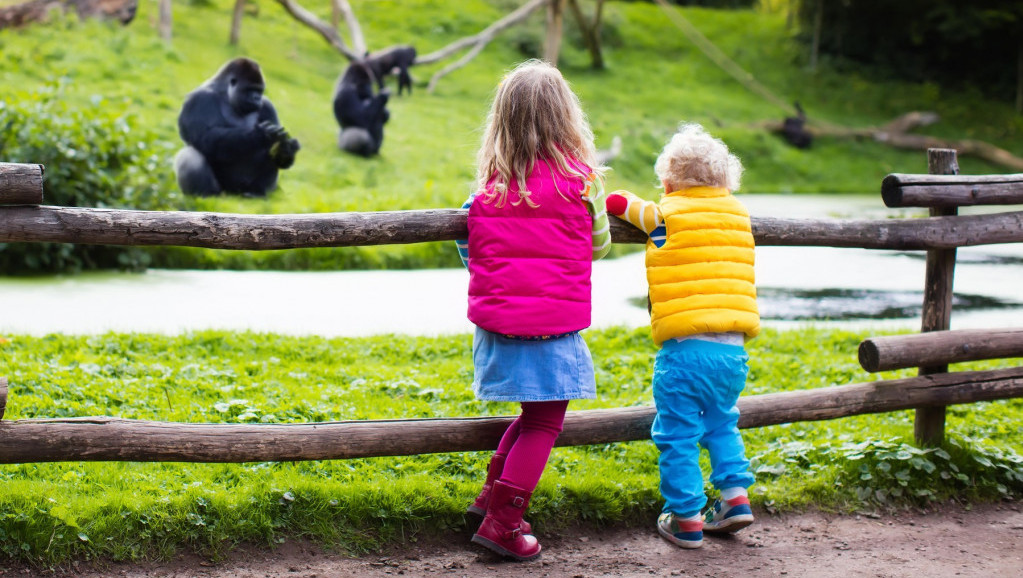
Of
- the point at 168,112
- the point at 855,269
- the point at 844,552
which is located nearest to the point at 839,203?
the point at 855,269

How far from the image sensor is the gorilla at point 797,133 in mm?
19500

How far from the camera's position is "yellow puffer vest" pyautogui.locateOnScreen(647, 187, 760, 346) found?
3.38m

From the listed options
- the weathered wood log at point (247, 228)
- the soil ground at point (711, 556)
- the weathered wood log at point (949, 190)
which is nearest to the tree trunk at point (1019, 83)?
the weathered wood log at point (949, 190)

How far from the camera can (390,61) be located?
1388cm

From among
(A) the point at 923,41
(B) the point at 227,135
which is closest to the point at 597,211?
(B) the point at 227,135

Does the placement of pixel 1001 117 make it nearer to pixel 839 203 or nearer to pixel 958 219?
pixel 839 203

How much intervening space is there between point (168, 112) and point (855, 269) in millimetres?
8361

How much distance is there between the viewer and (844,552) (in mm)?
3631

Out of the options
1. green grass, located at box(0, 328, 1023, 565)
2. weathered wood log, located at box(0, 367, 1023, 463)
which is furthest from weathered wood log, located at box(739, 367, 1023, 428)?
green grass, located at box(0, 328, 1023, 565)

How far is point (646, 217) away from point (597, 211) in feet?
0.86

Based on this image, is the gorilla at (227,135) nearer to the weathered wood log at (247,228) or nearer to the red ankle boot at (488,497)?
the weathered wood log at (247,228)

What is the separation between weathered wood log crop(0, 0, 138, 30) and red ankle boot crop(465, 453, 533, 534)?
43.7 ft

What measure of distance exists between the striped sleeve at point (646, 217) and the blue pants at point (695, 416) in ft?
1.27

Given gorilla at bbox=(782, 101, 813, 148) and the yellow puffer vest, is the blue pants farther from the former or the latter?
gorilla at bbox=(782, 101, 813, 148)
